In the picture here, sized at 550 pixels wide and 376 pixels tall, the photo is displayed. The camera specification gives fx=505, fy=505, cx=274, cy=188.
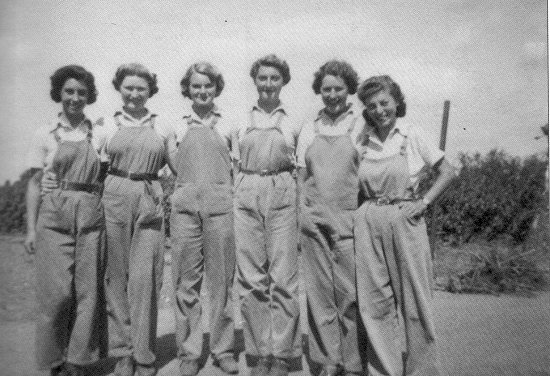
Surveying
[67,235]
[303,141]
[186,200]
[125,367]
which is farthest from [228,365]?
[303,141]

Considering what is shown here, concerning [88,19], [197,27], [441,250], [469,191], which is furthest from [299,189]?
[469,191]

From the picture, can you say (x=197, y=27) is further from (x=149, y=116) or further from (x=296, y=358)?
(x=296, y=358)

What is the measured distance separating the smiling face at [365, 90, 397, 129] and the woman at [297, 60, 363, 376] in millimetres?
208

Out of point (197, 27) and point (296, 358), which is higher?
point (197, 27)

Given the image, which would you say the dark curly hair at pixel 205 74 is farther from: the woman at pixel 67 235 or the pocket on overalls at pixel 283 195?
the pocket on overalls at pixel 283 195

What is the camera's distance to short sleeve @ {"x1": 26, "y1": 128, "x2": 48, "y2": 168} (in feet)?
11.5

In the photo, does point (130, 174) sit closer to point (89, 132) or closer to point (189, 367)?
point (89, 132)

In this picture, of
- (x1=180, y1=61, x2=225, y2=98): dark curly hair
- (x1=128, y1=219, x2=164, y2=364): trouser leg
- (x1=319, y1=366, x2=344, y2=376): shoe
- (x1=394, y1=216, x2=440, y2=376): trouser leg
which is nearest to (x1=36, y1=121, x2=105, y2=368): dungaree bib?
(x1=128, y1=219, x2=164, y2=364): trouser leg

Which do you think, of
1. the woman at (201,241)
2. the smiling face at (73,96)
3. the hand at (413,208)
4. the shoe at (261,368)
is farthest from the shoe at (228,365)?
the smiling face at (73,96)

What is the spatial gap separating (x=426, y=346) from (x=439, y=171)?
3.66 ft

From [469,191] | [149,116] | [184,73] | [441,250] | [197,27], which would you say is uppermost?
[197,27]

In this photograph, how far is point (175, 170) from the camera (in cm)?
377

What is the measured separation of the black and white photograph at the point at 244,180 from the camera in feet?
10.8

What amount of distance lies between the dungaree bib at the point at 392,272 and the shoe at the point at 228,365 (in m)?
0.99
